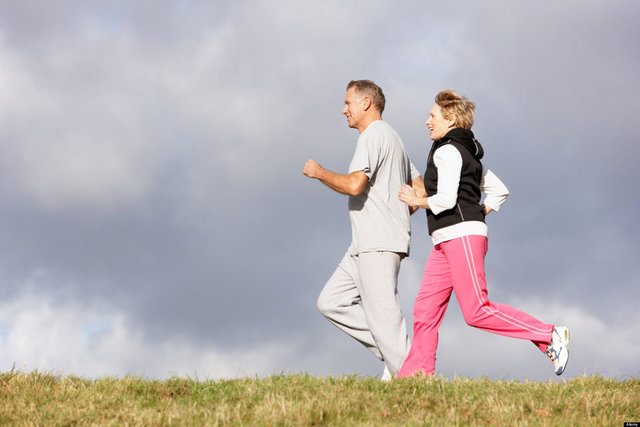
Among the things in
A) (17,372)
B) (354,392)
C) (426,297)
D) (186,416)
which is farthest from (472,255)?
(17,372)

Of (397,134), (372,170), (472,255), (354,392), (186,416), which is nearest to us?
(186,416)

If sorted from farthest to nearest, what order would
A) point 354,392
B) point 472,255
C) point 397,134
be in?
point 397,134
point 472,255
point 354,392

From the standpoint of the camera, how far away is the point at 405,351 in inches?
280

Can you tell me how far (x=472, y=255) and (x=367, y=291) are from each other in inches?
47.7

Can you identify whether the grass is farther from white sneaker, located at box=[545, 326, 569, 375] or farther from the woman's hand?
the woman's hand

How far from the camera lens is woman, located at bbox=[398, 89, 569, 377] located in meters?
6.56

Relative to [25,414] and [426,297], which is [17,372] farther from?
[426,297]

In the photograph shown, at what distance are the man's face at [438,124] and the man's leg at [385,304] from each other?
1.32 meters

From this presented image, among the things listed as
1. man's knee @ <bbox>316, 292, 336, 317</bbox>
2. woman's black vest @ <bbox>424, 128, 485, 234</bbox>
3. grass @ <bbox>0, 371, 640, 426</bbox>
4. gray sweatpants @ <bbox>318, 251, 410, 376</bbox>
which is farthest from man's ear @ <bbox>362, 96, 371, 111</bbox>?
grass @ <bbox>0, 371, 640, 426</bbox>

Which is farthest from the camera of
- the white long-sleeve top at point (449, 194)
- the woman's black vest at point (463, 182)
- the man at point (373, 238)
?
the man at point (373, 238)

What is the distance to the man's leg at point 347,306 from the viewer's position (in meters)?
7.50

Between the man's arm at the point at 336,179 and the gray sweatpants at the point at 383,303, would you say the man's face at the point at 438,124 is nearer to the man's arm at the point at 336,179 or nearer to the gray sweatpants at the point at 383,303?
the man's arm at the point at 336,179

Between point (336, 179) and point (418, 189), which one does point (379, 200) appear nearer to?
point (418, 189)

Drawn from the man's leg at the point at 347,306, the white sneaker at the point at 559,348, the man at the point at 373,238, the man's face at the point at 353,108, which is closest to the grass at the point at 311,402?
the white sneaker at the point at 559,348
